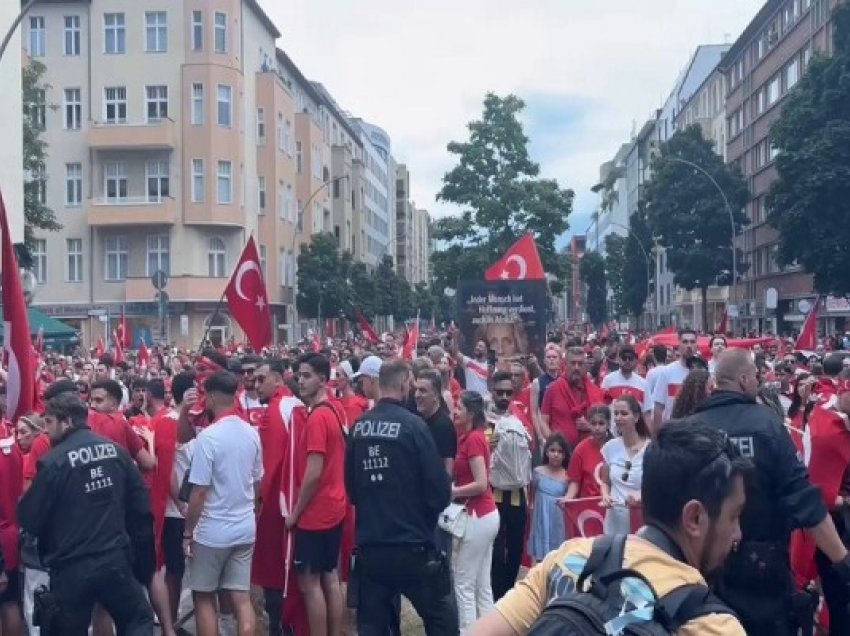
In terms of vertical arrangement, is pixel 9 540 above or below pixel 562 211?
below

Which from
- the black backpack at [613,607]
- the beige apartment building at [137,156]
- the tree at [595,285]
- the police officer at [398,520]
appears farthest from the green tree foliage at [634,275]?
the black backpack at [613,607]

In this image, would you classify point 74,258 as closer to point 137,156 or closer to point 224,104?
point 137,156

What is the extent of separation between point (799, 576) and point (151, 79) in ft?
166

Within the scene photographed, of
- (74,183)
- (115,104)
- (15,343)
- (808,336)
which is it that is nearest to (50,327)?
(74,183)

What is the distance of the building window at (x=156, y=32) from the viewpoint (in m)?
54.2

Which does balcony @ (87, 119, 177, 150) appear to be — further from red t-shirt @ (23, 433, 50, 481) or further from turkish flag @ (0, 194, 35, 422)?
red t-shirt @ (23, 433, 50, 481)

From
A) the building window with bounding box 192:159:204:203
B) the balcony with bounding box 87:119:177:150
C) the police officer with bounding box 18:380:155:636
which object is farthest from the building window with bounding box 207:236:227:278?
the police officer with bounding box 18:380:155:636

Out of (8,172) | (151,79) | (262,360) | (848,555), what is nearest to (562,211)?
(151,79)

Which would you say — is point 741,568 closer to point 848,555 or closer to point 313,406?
point 848,555

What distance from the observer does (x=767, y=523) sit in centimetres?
530

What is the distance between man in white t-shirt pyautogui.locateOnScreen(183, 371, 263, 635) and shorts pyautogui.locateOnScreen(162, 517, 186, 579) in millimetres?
931

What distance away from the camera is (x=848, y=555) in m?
5.34

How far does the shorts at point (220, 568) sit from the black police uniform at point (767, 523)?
11.4ft

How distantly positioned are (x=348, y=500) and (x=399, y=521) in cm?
103
